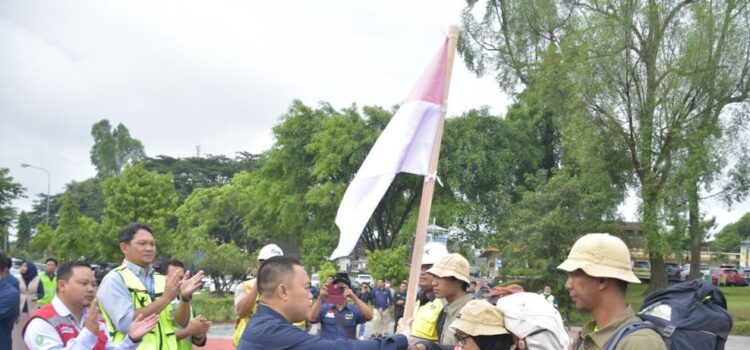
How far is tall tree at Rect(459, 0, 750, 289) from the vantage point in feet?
78.6

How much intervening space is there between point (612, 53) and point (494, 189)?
1033 centimetres

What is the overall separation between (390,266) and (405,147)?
23.4 metres

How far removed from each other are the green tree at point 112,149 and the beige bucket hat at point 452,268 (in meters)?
83.1

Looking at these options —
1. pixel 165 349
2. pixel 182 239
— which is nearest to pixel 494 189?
pixel 182 239

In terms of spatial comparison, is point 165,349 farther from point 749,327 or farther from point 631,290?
point 631,290

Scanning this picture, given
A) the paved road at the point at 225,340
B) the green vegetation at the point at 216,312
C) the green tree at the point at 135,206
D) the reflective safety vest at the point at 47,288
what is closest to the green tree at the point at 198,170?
the green tree at the point at 135,206

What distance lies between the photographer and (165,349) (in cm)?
520

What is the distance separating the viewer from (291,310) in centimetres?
340

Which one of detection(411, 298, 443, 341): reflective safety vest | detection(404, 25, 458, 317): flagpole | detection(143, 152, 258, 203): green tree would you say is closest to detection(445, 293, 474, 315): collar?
detection(411, 298, 443, 341): reflective safety vest

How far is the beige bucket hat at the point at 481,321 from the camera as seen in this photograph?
3289 millimetres

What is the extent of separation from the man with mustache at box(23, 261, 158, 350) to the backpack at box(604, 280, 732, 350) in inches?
112

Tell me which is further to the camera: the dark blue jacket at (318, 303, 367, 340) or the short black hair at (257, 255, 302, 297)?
the dark blue jacket at (318, 303, 367, 340)

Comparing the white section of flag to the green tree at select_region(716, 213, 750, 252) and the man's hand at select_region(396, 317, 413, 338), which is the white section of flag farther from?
the green tree at select_region(716, 213, 750, 252)

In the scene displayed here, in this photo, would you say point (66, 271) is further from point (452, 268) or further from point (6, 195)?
point (6, 195)
